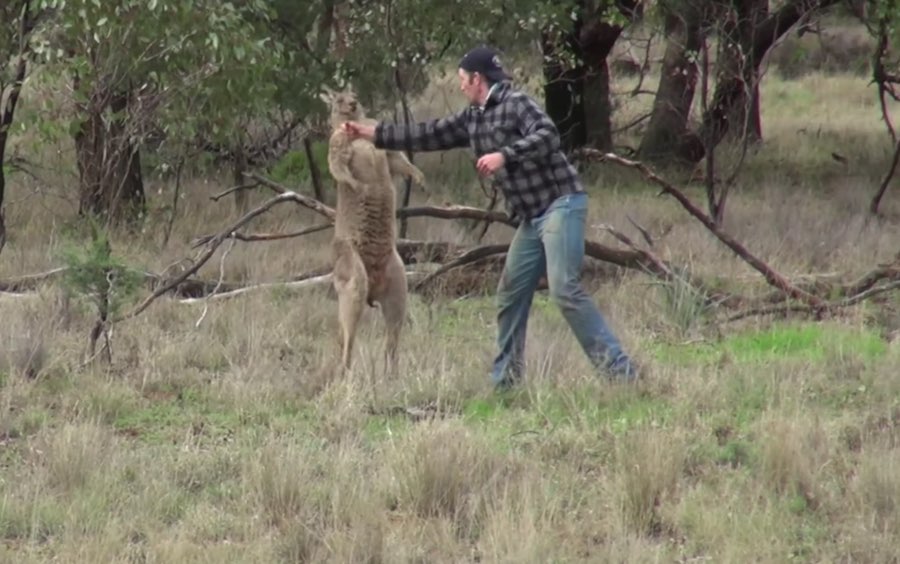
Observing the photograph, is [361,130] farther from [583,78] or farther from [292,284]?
[583,78]

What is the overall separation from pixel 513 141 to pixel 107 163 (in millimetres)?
6558

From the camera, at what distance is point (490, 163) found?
8.09 metres

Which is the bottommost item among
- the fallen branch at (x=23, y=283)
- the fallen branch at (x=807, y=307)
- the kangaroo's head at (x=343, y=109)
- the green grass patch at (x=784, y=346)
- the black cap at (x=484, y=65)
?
the green grass patch at (x=784, y=346)

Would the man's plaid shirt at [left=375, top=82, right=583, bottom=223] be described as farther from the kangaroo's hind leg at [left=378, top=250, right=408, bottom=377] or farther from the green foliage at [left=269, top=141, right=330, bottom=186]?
the green foliage at [left=269, top=141, right=330, bottom=186]

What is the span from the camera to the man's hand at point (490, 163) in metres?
8.06

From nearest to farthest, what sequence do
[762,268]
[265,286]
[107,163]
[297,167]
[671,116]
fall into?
[762,268], [265,286], [107,163], [297,167], [671,116]

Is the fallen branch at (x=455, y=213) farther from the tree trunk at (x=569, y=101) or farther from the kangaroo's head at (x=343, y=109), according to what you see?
the tree trunk at (x=569, y=101)

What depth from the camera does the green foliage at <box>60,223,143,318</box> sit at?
9320mm

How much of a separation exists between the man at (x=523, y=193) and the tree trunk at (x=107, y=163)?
17.4ft

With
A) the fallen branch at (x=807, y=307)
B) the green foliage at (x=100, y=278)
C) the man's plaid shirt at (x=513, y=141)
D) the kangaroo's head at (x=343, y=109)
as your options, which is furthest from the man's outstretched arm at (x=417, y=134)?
the fallen branch at (x=807, y=307)

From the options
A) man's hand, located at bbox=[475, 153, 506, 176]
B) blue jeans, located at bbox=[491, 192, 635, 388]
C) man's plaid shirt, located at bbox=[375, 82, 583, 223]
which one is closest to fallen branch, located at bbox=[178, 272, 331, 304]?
man's plaid shirt, located at bbox=[375, 82, 583, 223]

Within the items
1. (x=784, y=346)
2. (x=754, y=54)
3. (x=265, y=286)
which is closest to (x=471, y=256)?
(x=265, y=286)

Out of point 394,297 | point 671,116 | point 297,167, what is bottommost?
point 297,167

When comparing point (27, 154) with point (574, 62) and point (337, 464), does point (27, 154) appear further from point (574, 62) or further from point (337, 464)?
point (337, 464)
